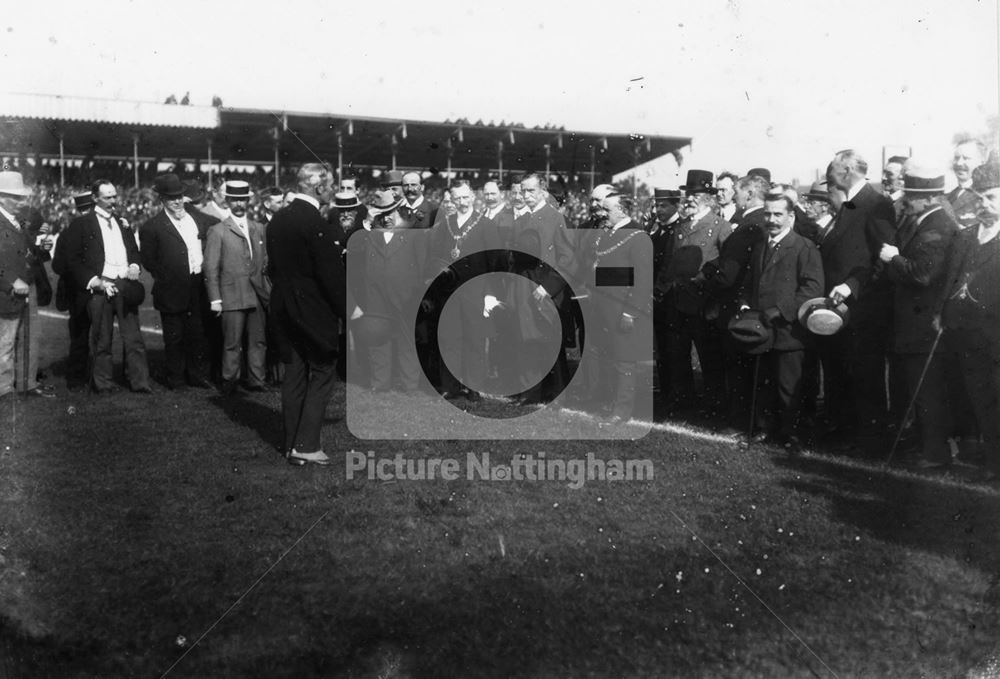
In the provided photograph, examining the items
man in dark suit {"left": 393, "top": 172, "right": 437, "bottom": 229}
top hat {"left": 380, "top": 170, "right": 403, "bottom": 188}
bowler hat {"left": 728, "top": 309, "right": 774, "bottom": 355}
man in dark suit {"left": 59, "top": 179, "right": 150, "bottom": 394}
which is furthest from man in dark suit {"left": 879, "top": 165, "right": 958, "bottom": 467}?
man in dark suit {"left": 59, "top": 179, "right": 150, "bottom": 394}

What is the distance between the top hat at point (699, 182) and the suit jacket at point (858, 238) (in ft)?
4.78

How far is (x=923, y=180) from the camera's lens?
6.41 metres

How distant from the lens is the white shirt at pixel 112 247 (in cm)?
992

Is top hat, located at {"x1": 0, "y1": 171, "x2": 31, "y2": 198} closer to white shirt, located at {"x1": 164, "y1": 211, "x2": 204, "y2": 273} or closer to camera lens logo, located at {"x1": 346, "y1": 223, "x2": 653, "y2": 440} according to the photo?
white shirt, located at {"x1": 164, "y1": 211, "x2": 204, "y2": 273}

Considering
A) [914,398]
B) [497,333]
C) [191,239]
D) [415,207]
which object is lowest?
[914,398]

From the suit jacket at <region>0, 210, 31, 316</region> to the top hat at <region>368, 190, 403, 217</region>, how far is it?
10.6 feet

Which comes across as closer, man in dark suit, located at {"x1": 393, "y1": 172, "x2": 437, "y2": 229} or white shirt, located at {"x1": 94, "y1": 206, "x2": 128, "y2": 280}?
man in dark suit, located at {"x1": 393, "y1": 172, "x2": 437, "y2": 229}

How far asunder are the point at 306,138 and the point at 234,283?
534cm

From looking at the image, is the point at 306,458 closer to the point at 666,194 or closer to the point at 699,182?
the point at 699,182

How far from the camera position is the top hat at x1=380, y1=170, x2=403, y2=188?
1036 centimetres

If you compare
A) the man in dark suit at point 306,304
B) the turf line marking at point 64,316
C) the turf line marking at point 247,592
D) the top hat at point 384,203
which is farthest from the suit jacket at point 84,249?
the turf line marking at point 247,592

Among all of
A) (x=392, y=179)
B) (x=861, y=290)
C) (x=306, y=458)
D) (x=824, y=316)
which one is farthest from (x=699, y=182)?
(x=306, y=458)

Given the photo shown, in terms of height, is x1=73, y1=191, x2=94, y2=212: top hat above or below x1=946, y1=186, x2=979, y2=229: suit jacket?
above

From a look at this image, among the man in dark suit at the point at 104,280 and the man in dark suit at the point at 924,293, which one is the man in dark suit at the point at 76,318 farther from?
the man in dark suit at the point at 924,293
